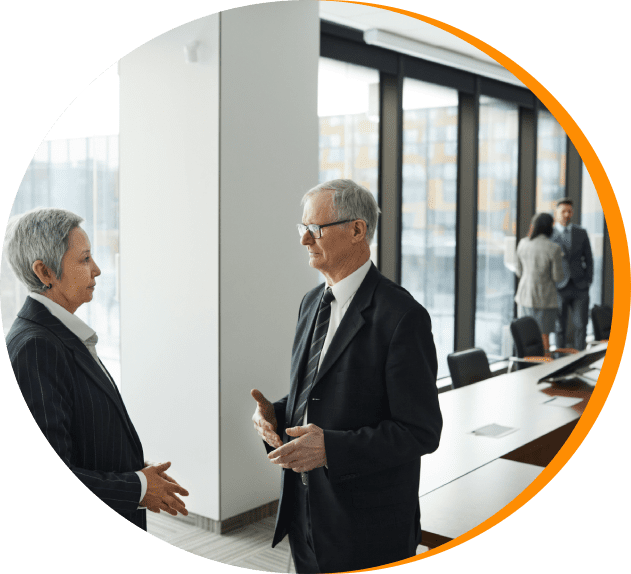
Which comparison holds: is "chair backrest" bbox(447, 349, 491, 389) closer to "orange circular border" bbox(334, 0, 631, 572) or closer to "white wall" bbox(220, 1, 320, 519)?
"orange circular border" bbox(334, 0, 631, 572)

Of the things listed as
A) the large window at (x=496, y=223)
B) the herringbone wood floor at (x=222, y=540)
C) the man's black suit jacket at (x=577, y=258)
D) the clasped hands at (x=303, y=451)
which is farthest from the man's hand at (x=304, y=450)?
the man's black suit jacket at (x=577, y=258)

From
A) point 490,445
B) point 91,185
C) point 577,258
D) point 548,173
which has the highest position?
point 548,173

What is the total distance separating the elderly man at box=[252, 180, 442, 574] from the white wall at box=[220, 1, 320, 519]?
356 mm

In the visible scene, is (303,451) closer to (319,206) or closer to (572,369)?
(319,206)

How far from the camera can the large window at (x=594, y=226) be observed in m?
2.10

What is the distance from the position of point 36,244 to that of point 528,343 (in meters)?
2.88

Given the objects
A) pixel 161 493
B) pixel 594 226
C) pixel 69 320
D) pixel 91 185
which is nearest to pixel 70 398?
pixel 69 320

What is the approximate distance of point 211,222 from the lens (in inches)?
87.1

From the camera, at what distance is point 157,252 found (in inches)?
83.2

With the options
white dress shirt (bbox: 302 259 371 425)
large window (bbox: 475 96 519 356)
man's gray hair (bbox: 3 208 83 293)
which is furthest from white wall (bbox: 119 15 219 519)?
large window (bbox: 475 96 519 356)

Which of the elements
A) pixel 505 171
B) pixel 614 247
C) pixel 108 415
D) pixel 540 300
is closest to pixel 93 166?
pixel 108 415

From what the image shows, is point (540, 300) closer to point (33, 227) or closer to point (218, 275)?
point (218, 275)

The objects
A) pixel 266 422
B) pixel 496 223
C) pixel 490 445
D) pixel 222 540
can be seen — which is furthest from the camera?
pixel 496 223

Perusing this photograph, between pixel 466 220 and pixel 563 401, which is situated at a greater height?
pixel 466 220
